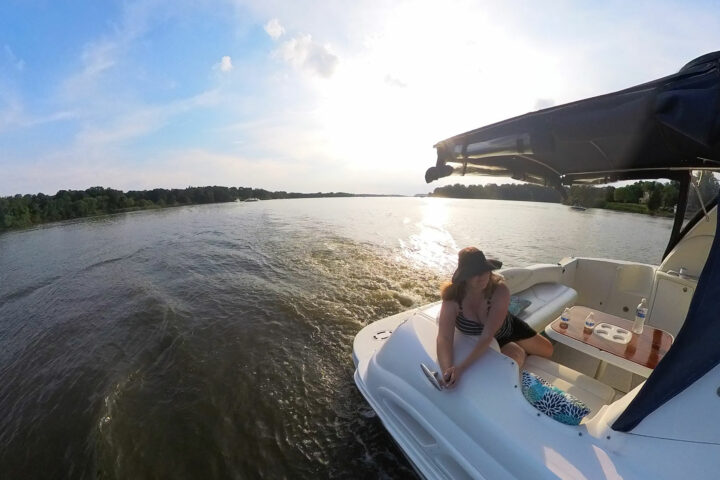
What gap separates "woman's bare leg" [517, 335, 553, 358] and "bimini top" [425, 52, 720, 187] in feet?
6.41

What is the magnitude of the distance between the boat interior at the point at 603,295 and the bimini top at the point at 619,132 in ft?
5.29

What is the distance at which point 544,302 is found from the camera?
4527 millimetres

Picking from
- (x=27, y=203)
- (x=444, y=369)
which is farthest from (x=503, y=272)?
(x=27, y=203)

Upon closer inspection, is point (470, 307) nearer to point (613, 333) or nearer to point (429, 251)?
point (613, 333)

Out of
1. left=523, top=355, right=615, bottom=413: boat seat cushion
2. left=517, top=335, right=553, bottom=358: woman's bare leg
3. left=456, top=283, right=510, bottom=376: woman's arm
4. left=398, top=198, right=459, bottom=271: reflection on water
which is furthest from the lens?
left=398, top=198, right=459, bottom=271: reflection on water

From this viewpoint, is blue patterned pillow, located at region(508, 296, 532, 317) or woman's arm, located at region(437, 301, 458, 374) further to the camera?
blue patterned pillow, located at region(508, 296, 532, 317)

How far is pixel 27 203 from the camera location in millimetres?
45562

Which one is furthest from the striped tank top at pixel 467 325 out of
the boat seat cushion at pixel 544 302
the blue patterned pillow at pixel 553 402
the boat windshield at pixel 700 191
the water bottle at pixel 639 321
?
the boat windshield at pixel 700 191

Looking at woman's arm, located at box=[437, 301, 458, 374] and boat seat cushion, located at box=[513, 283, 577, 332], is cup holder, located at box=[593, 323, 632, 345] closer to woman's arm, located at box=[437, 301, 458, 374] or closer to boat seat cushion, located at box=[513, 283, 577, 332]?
boat seat cushion, located at box=[513, 283, 577, 332]

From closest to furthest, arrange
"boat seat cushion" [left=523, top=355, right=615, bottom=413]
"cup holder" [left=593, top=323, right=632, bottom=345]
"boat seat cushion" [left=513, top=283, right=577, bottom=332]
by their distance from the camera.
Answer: "boat seat cushion" [left=523, top=355, right=615, bottom=413], "cup holder" [left=593, top=323, right=632, bottom=345], "boat seat cushion" [left=513, top=283, right=577, bottom=332]

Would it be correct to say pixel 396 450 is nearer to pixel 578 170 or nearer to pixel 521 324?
pixel 521 324

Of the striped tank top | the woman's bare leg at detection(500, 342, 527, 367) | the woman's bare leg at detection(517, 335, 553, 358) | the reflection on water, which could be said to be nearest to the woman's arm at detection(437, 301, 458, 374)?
the striped tank top

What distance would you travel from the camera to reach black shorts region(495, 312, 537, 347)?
3014 millimetres

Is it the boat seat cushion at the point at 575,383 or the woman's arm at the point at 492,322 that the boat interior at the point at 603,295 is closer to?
the boat seat cushion at the point at 575,383
